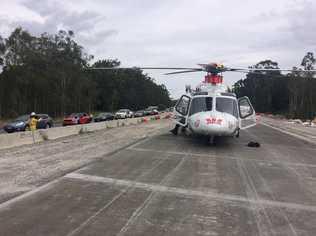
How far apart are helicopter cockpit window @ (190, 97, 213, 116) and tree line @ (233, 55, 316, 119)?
82.2 metres

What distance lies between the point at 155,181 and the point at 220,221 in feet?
11.6

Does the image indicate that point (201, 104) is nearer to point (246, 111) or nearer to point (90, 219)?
point (246, 111)

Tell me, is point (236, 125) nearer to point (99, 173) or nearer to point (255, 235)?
point (99, 173)

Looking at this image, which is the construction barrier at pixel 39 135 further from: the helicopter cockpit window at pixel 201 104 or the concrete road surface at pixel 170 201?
the helicopter cockpit window at pixel 201 104

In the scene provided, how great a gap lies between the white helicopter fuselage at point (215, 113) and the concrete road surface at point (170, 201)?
13.0 ft

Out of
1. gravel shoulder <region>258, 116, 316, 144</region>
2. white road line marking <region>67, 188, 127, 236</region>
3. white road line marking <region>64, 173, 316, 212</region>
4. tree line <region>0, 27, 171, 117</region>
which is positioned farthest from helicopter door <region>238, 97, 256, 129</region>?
tree line <region>0, 27, 171, 117</region>

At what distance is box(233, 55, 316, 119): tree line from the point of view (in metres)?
108

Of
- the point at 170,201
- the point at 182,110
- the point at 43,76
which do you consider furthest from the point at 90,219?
the point at 43,76

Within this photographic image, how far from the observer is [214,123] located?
18.2m

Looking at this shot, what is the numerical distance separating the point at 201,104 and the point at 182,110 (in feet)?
10.0

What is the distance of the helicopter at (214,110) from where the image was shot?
727 inches

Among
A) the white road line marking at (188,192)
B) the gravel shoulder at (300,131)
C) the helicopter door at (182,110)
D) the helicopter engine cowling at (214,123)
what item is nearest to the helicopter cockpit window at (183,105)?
the helicopter door at (182,110)

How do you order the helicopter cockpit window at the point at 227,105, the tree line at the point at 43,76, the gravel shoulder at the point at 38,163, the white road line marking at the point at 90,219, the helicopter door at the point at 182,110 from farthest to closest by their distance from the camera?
the tree line at the point at 43,76, the helicopter door at the point at 182,110, the helicopter cockpit window at the point at 227,105, the gravel shoulder at the point at 38,163, the white road line marking at the point at 90,219

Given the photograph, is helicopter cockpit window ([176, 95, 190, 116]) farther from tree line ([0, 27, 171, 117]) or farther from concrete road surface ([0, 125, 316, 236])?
tree line ([0, 27, 171, 117])
